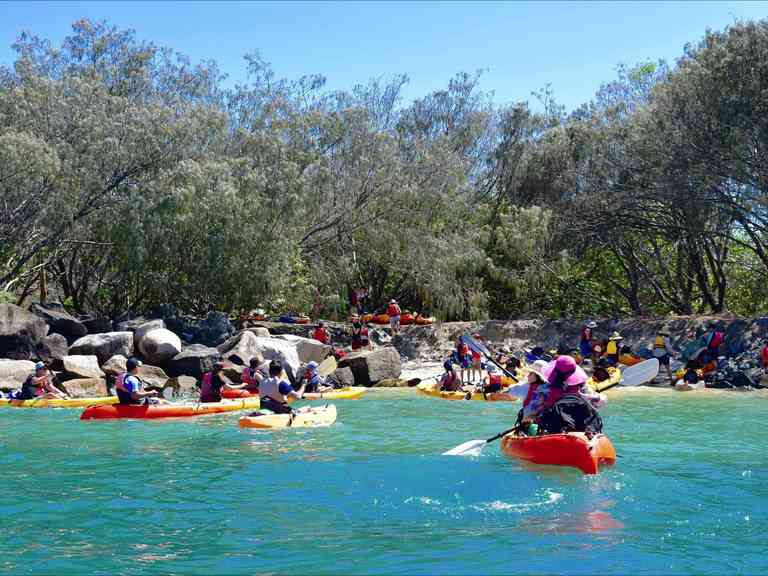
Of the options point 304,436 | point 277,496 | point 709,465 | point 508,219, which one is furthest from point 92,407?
point 508,219

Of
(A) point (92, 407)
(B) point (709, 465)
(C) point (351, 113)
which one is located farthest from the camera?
(C) point (351, 113)

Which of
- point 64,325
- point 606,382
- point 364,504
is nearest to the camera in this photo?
point 364,504

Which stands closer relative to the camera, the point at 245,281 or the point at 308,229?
the point at 245,281

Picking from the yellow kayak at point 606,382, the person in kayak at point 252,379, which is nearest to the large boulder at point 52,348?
the person in kayak at point 252,379

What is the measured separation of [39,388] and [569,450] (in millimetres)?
11717

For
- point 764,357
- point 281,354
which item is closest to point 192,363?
point 281,354

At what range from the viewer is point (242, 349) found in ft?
72.1

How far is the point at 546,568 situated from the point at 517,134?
27.6 meters

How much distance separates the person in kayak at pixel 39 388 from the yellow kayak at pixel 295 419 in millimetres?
5594

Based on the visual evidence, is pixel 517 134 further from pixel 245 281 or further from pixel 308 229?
pixel 245 281

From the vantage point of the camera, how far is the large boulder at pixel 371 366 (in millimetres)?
22562

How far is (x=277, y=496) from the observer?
30.7ft

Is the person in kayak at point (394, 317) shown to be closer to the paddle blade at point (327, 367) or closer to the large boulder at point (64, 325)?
the paddle blade at point (327, 367)

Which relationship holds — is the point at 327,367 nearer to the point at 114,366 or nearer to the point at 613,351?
the point at 114,366
